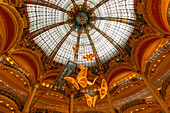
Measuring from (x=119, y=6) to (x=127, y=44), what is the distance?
23.1 ft

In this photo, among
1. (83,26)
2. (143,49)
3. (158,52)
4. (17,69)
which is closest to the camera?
(17,69)

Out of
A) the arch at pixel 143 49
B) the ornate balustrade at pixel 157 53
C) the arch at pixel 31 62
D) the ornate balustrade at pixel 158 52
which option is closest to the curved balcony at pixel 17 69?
the arch at pixel 31 62

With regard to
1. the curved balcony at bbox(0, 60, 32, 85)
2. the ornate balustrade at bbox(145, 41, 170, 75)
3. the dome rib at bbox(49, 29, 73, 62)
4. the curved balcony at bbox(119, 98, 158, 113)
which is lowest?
the curved balcony at bbox(119, 98, 158, 113)

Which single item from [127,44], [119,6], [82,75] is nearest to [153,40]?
[127,44]

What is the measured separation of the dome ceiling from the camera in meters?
20.2

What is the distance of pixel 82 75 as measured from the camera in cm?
1062

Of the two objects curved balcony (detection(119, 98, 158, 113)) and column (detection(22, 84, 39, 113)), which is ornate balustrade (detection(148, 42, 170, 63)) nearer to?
curved balcony (detection(119, 98, 158, 113))

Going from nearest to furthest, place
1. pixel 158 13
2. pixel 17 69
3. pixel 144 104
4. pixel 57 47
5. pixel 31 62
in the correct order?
1. pixel 158 13
2. pixel 144 104
3. pixel 17 69
4. pixel 31 62
5. pixel 57 47

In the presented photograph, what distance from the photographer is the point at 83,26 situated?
24.2m

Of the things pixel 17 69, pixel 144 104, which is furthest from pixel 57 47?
pixel 144 104

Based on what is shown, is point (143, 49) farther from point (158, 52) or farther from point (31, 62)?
point (31, 62)

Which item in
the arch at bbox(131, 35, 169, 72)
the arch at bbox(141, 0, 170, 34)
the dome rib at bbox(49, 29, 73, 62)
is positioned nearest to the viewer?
the arch at bbox(141, 0, 170, 34)

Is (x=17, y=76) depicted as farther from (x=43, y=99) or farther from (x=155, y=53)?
(x=155, y=53)

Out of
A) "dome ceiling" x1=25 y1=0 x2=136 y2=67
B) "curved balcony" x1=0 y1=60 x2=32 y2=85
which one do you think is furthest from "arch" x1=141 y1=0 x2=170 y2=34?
"curved balcony" x1=0 y1=60 x2=32 y2=85
